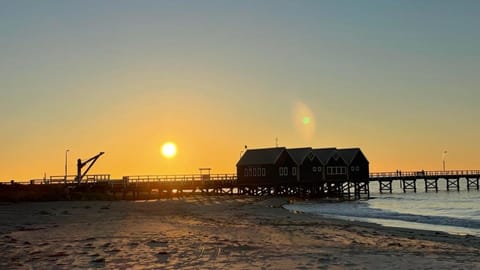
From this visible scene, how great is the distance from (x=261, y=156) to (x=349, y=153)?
18.2 m

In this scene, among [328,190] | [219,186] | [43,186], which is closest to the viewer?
[43,186]

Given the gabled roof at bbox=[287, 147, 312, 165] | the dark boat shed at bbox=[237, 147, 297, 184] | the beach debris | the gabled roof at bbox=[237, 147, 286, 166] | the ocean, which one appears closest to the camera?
the beach debris

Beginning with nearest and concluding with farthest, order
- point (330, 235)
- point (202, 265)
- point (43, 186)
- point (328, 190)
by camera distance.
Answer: point (202, 265), point (330, 235), point (43, 186), point (328, 190)

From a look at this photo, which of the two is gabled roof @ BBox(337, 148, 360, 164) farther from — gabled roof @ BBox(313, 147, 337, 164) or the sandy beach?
the sandy beach

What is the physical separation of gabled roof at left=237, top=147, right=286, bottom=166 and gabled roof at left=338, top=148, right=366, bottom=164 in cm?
1508

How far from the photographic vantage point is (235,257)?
14.0m

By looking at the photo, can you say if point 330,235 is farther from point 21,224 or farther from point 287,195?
point 287,195

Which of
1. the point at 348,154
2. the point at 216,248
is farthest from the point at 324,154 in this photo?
the point at 216,248

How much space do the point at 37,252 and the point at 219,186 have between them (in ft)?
167

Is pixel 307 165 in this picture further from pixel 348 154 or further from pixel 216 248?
pixel 216 248

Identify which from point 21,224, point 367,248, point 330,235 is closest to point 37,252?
point 21,224

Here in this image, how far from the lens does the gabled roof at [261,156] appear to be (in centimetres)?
7131

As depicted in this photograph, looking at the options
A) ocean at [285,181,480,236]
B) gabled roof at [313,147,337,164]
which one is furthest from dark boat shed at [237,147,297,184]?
ocean at [285,181,480,236]

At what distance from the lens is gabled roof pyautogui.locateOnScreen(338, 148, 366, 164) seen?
8288 cm
